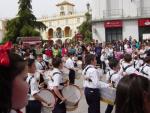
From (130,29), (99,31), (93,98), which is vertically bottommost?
(93,98)

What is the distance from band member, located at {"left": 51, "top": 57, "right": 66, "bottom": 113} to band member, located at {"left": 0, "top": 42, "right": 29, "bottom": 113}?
19.2ft

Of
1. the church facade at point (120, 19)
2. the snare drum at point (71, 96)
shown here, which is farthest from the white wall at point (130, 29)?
the snare drum at point (71, 96)

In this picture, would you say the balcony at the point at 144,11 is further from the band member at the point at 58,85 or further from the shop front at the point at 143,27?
the band member at the point at 58,85

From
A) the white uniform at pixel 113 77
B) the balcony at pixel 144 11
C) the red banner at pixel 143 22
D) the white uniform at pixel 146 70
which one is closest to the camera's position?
the white uniform at pixel 113 77

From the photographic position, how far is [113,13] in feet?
125

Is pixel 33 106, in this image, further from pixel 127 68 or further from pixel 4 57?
pixel 4 57

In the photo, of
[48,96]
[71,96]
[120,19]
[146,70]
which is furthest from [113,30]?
[48,96]

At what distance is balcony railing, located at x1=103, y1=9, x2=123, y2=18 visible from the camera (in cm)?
3775

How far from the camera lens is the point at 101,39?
38.1 metres

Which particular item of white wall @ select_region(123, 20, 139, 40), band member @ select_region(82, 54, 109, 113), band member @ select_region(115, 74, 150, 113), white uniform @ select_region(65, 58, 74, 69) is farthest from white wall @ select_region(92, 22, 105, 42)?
band member @ select_region(115, 74, 150, 113)

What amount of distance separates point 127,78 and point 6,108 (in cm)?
91

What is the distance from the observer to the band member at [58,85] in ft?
27.3

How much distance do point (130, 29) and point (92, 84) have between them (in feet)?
93.9

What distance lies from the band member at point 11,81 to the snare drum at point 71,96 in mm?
6243
